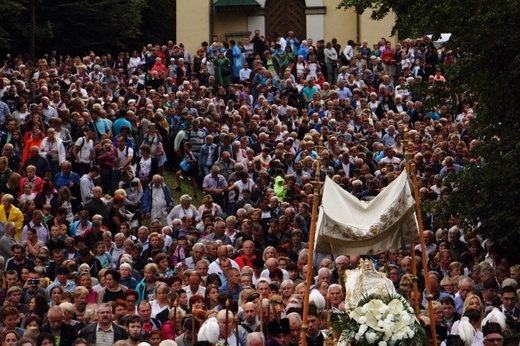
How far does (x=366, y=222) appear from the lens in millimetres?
15992

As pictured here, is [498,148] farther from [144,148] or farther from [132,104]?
[132,104]

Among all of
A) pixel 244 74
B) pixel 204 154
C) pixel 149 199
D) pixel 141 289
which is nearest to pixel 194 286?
pixel 141 289

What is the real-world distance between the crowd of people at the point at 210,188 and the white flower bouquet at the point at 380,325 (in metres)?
1.52

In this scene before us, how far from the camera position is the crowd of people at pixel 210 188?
1803cm

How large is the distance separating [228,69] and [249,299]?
21.9 metres

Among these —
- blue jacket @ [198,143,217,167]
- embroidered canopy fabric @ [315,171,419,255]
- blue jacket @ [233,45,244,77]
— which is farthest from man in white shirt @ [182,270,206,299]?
blue jacket @ [233,45,244,77]

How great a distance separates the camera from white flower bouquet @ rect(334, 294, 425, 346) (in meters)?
14.4

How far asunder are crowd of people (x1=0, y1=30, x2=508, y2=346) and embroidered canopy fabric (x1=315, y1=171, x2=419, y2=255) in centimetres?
51

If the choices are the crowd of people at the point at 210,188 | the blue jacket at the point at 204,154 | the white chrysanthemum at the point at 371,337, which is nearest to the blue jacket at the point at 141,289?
the crowd of people at the point at 210,188

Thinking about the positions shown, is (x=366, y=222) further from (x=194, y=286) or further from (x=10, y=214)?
(x=10, y=214)

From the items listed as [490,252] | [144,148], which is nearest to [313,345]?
[490,252]

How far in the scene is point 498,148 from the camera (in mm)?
22094

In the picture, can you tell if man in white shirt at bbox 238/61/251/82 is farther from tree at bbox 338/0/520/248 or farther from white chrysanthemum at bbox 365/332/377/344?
white chrysanthemum at bbox 365/332/377/344

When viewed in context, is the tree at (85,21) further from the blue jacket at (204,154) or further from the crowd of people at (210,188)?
the blue jacket at (204,154)
